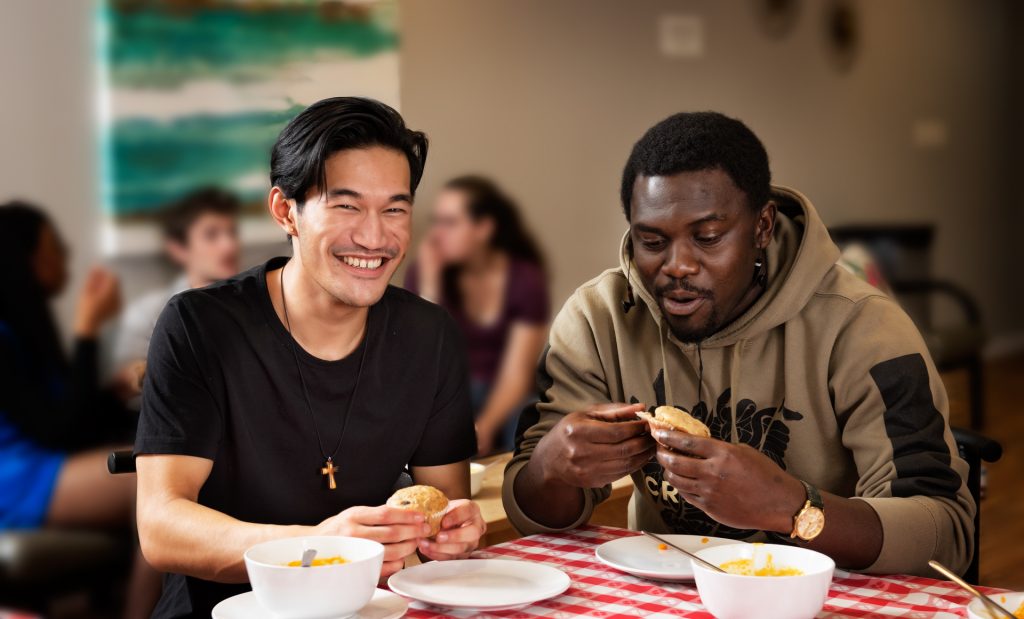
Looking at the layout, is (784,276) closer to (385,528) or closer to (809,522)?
(809,522)

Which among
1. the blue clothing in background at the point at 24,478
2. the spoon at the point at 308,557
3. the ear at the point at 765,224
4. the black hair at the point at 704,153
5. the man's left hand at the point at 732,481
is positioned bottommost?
the blue clothing in background at the point at 24,478

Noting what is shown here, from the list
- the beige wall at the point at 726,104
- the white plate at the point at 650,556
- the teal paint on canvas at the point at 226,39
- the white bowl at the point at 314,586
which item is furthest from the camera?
the beige wall at the point at 726,104

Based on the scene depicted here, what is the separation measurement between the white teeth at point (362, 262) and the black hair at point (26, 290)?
1.13m

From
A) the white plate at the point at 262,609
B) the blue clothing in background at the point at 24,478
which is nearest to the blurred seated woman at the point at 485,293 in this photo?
the blue clothing in background at the point at 24,478

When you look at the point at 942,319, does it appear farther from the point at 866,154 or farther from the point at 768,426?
the point at 768,426

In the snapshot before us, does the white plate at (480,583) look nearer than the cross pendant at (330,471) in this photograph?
Yes

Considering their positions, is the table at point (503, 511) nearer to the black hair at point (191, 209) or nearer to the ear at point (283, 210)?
the ear at point (283, 210)

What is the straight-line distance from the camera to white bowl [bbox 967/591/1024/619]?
1119 mm

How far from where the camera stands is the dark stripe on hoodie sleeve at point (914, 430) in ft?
Result: 5.00

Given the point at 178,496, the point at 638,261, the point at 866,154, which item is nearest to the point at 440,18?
the point at 638,261

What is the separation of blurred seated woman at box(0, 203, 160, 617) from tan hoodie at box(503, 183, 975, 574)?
1.24 metres

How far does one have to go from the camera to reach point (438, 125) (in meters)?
3.83

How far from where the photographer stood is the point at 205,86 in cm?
275

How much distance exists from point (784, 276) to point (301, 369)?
76 cm
